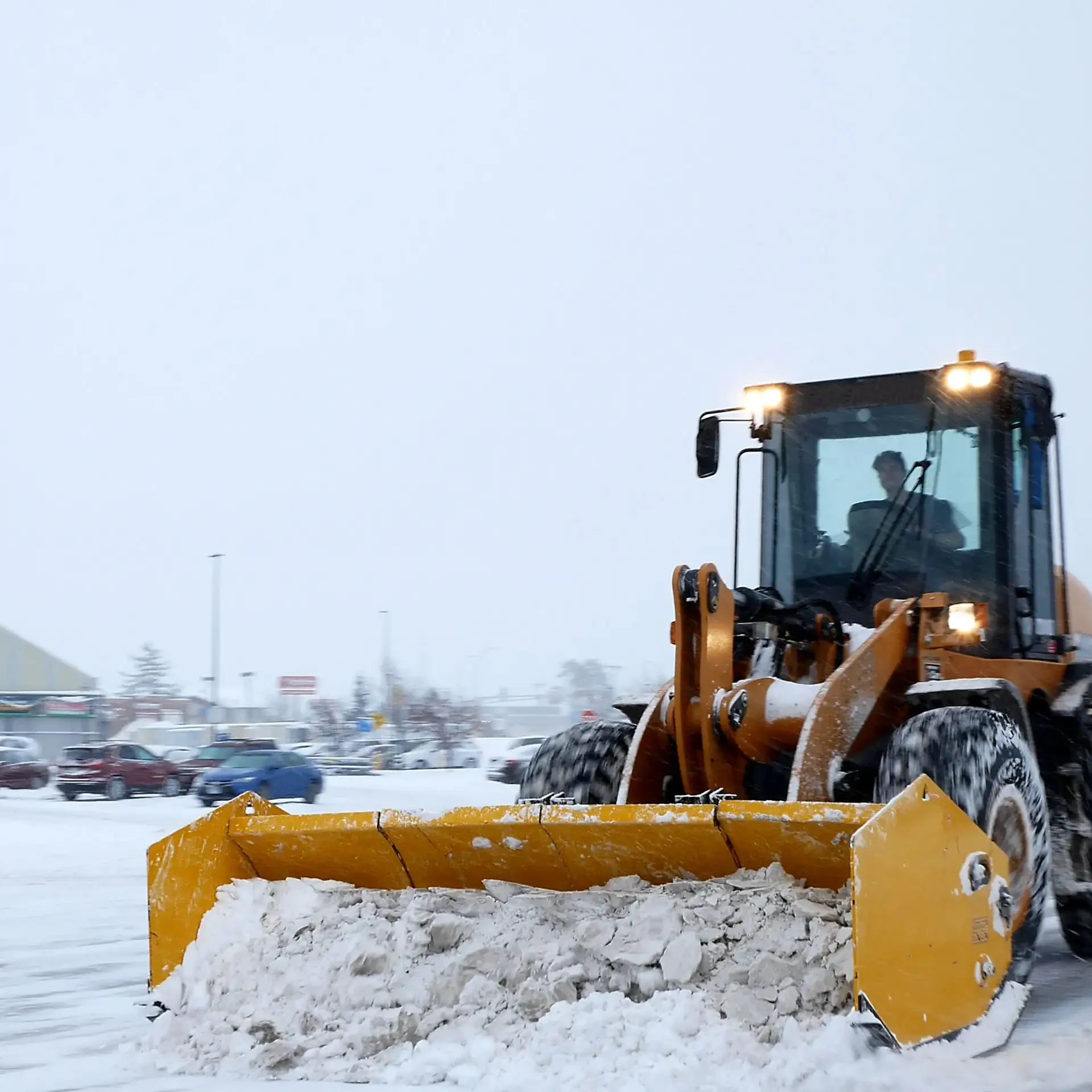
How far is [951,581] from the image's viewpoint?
6.52m

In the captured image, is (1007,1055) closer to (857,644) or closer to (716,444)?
(857,644)

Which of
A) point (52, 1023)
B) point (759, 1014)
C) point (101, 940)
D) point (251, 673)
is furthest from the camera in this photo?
point (251, 673)

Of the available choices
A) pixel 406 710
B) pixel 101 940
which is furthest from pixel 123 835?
pixel 406 710

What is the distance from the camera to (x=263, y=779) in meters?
24.8

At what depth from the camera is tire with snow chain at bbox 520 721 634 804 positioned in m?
6.64

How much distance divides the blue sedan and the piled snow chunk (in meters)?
19.2

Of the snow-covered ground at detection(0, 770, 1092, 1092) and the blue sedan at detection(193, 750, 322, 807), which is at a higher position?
the snow-covered ground at detection(0, 770, 1092, 1092)

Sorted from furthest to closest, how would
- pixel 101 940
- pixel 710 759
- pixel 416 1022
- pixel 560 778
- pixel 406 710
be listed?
pixel 406 710
pixel 101 940
pixel 560 778
pixel 710 759
pixel 416 1022

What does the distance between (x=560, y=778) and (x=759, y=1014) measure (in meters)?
2.21

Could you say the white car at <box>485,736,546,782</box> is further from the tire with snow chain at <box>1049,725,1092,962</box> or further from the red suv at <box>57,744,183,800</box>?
the tire with snow chain at <box>1049,725,1092,962</box>

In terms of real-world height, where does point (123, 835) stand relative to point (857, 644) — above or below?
below

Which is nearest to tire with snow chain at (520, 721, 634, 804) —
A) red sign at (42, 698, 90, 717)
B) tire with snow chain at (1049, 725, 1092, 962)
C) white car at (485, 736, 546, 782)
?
tire with snow chain at (1049, 725, 1092, 962)

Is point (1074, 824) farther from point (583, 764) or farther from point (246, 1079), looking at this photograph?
point (246, 1079)

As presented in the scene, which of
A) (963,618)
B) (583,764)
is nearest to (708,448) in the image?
(963,618)
